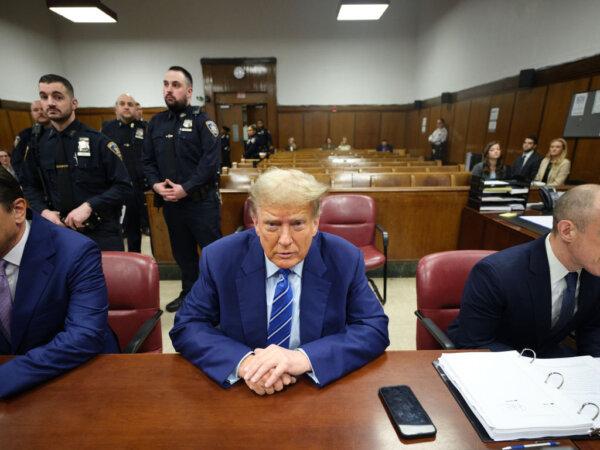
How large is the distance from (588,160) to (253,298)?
5598 millimetres

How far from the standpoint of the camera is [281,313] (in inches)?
44.4

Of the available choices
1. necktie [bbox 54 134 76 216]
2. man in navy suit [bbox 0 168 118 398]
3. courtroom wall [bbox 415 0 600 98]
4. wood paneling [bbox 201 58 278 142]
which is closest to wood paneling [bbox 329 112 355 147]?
wood paneling [bbox 201 58 278 142]

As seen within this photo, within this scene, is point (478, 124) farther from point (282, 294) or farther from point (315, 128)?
point (282, 294)

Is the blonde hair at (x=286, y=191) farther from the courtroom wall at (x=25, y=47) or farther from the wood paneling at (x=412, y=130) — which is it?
the wood paneling at (x=412, y=130)

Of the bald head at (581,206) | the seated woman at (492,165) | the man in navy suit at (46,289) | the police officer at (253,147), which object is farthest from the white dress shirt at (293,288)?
the police officer at (253,147)

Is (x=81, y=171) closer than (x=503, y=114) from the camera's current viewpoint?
Yes

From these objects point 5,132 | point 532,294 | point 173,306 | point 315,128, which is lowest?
point 173,306

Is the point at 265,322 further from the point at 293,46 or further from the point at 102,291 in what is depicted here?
the point at 293,46

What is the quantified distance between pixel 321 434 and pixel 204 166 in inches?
84.6

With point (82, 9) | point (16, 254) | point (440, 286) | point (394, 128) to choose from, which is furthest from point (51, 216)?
point (394, 128)

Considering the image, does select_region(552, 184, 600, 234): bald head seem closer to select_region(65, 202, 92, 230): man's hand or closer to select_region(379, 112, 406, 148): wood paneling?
select_region(65, 202, 92, 230): man's hand

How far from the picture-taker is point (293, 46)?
1064 centimetres

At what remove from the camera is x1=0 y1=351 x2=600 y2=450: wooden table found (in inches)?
29.1

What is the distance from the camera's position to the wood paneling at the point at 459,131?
803 centimetres
